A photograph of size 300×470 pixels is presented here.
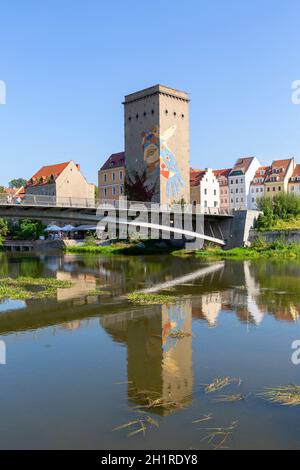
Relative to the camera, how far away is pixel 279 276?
31.2 metres

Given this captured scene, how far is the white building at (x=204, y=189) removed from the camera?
84250 millimetres

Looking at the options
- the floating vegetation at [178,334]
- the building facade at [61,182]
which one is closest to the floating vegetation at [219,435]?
the floating vegetation at [178,334]

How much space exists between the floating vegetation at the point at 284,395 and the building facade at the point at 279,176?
8287 centimetres

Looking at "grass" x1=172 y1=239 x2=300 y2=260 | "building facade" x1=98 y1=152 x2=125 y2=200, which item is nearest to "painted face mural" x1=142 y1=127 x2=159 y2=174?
"grass" x1=172 y1=239 x2=300 y2=260

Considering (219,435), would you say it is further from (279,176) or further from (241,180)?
(241,180)

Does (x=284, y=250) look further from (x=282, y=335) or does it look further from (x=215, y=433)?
(x=215, y=433)

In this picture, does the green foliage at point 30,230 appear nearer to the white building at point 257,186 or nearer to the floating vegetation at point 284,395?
the white building at point 257,186

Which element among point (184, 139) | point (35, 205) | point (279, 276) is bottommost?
point (279, 276)

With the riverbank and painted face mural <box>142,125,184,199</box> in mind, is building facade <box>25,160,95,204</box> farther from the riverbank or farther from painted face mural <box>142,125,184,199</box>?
painted face mural <box>142,125,184,199</box>

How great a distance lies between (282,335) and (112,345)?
5541 millimetres

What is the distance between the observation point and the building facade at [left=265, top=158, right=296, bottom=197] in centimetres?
8931

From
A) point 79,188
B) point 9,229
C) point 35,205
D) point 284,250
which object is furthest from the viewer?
point 79,188
